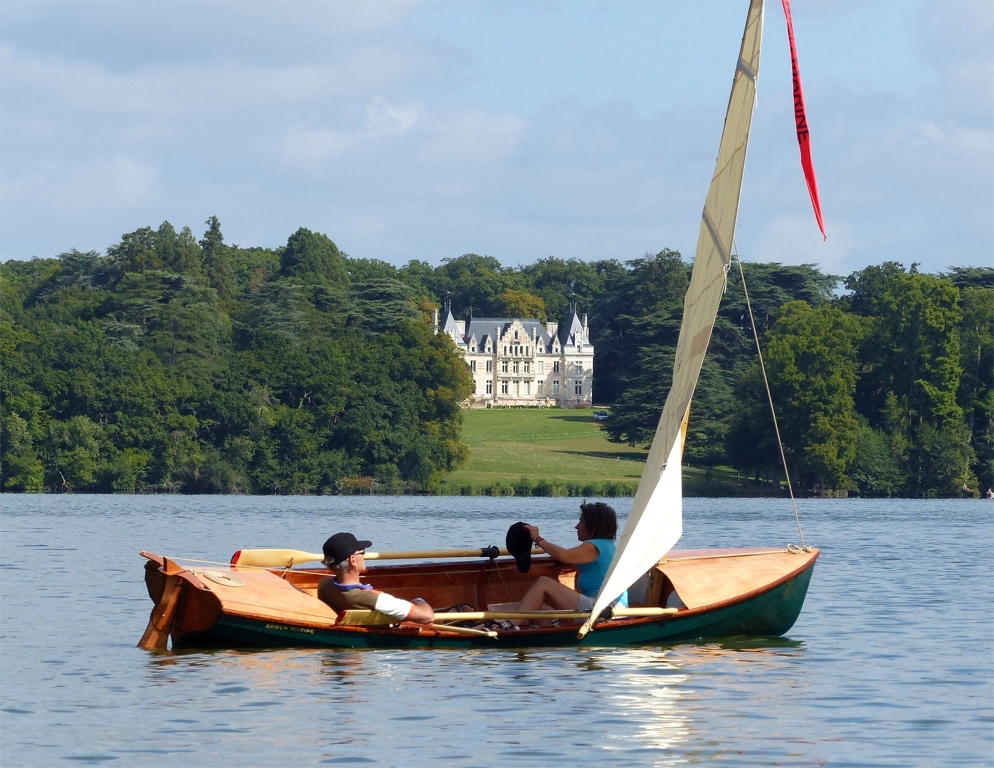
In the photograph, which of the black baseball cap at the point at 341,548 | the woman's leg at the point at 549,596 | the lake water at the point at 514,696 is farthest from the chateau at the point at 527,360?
the black baseball cap at the point at 341,548

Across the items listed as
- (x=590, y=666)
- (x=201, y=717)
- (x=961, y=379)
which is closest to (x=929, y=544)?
(x=590, y=666)

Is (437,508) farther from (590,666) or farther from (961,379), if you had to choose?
(590,666)

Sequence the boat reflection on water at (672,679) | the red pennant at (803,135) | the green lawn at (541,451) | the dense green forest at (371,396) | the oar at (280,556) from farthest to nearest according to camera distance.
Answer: the green lawn at (541,451) → the dense green forest at (371,396) → the oar at (280,556) → the red pennant at (803,135) → the boat reflection on water at (672,679)

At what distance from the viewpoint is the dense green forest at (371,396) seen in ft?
275

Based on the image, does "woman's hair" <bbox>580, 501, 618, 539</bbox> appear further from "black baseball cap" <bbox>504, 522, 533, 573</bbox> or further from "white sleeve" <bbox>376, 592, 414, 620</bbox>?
"white sleeve" <bbox>376, 592, 414, 620</bbox>

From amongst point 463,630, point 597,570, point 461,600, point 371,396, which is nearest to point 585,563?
point 597,570

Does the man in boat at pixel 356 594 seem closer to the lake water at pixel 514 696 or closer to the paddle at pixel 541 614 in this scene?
the paddle at pixel 541 614

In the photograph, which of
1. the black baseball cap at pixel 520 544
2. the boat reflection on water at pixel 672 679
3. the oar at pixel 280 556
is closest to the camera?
the boat reflection on water at pixel 672 679

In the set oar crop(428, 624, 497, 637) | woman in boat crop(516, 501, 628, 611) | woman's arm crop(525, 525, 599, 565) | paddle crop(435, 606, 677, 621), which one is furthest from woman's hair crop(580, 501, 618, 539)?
oar crop(428, 624, 497, 637)

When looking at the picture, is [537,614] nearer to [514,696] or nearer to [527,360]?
[514,696]

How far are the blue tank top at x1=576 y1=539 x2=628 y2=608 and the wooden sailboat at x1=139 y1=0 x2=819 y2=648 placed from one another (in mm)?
341

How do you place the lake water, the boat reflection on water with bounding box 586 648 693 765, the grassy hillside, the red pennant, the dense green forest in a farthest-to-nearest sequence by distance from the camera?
the grassy hillside, the dense green forest, the red pennant, the boat reflection on water with bounding box 586 648 693 765, the lake water

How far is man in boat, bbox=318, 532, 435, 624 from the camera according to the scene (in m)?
15.7

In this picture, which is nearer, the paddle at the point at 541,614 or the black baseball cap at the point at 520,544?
→ the paddle at the point at 541,614
